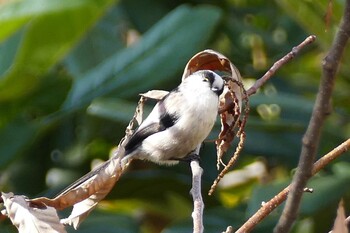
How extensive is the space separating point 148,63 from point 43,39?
0.31 metres

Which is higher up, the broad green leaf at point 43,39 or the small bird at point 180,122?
the broad green leaf at point 43,39

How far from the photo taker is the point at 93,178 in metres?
1.33

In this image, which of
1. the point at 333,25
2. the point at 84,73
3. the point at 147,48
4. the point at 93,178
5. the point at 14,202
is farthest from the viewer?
the point at 84,73

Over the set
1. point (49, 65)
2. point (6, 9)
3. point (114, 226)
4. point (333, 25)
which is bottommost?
point (114, 226)

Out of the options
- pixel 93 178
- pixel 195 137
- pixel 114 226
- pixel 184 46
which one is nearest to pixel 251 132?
pixel 184 46

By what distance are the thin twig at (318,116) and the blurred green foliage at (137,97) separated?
111 centimetres

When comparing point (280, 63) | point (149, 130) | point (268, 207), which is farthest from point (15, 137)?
point (268, 207)

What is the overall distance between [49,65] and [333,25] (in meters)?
0.68

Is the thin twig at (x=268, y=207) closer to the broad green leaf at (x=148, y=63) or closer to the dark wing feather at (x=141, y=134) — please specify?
the dark wing feather at (x=141, y=134)

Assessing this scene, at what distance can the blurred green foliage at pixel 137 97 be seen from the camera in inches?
89.0

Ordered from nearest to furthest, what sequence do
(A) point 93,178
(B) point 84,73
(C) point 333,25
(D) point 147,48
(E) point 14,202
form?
1. (E) point 14,202
2. (A) point 93,178
3. (C) point 333,25
4. (D) point 147,48
5. (B) point 84,73

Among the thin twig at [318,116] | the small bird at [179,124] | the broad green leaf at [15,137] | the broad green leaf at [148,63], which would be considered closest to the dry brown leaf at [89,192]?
the small bird at [179,124]

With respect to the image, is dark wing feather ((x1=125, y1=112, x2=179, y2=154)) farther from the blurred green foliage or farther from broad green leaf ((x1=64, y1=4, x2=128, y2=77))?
broad green leaf ((x1=64, y1=4, x2=128, y2=77))

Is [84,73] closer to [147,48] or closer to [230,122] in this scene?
[147,48]
